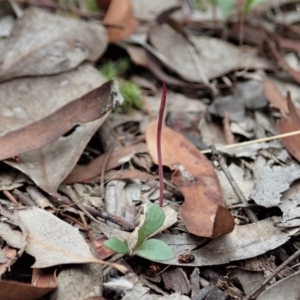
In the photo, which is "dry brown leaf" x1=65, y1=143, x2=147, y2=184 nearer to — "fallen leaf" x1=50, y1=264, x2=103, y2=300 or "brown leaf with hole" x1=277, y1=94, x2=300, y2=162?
"fallen leaf" x1=50, y1=264, x2=103, y2=300

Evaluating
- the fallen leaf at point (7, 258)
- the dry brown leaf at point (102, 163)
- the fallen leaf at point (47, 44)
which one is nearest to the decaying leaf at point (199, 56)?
the fallen leaf at point (47, 44)

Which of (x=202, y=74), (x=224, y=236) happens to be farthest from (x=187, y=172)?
(x=202, y=74)

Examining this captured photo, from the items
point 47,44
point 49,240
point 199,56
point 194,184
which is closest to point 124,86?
point 47,44

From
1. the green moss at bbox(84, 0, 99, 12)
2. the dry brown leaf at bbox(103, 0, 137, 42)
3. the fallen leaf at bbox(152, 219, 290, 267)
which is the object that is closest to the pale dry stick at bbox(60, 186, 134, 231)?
the fallen leaf at bbox(152, 219, 290, 267)

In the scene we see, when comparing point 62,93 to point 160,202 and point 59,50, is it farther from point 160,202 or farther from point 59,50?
point 160,202

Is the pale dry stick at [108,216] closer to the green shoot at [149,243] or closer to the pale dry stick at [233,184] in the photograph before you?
the green shoot at [149,243]

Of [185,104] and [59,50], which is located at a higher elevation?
[59,50]
